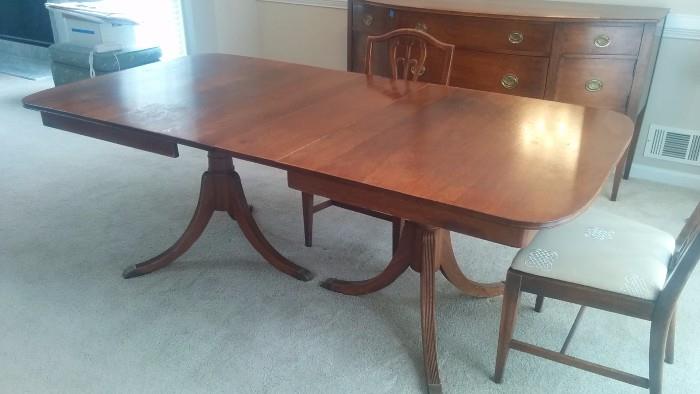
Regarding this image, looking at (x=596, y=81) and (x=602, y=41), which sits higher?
(x=602, y=41)

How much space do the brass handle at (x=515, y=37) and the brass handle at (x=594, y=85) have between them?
36 cm

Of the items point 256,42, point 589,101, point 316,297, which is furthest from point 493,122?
point 256,42

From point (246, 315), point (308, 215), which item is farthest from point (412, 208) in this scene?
point (308, 215)

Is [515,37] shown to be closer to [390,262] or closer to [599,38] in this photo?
[599,38]

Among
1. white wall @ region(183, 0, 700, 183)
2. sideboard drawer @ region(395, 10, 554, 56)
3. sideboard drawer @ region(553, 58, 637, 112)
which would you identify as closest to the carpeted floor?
sideboard drawer @ region(553, 58, 637, 112)

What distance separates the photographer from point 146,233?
8.16 feet

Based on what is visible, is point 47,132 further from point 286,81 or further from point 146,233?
point 286,81

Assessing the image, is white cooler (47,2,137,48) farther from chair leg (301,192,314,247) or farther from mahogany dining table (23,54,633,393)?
chair leg (301,192,314,247)

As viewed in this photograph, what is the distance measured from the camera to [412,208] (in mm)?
1263

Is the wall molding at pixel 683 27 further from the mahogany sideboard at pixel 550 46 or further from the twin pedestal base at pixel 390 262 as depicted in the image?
the twin pedestal base at pixel 390 262

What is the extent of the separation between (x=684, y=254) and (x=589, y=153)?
33 cm

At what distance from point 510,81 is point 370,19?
81 cm

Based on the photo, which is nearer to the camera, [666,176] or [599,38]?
[599,38]

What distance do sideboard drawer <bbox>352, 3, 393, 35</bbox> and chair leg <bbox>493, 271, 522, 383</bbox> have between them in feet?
5.83
